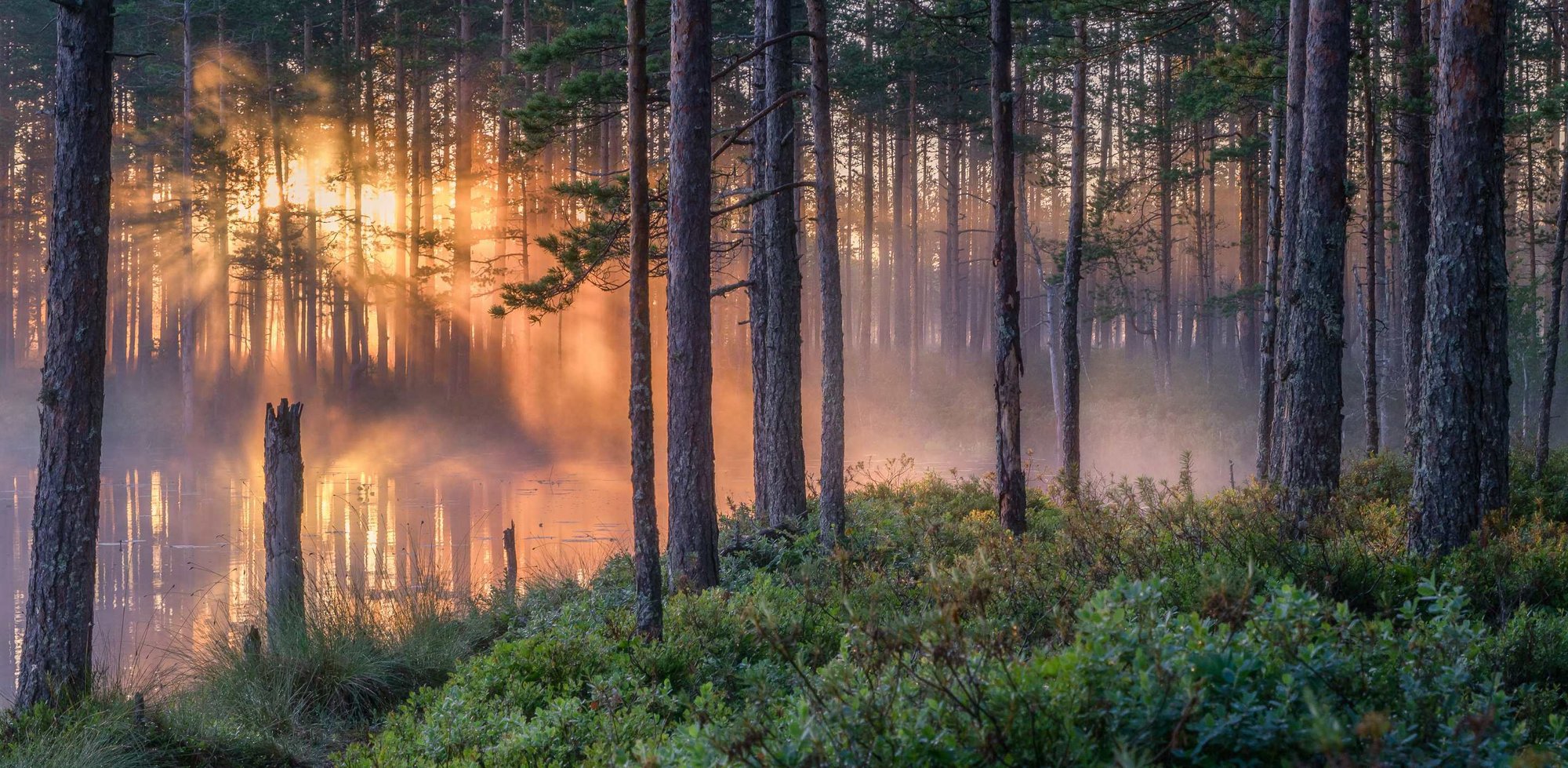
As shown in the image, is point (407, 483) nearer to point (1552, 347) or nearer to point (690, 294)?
point (690, 294)

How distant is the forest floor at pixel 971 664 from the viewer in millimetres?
2689

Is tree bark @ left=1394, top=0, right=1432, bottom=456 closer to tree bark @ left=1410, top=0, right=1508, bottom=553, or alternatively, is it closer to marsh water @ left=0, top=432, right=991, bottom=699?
tree bark @ left=1410, top=0, right=1508, bottom=553

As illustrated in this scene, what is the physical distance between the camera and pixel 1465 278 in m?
7.41

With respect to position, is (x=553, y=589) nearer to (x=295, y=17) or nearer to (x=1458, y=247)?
(x=1458, y=247)

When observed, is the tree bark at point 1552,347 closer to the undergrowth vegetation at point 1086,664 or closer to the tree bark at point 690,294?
the undergrowth vegetation at point 1086,664

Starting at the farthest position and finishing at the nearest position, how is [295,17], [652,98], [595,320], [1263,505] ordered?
[595,320], [295,17], [652,98], [1263,505]

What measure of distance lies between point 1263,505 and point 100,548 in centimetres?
1691

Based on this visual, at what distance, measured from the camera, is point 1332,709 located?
2730 millimetres

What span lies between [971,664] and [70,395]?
7122 mm

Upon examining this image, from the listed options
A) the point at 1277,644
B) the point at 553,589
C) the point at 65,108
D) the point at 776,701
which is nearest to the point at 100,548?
the point at 553,589

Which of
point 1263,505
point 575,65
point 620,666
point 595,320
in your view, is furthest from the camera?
point 595,320

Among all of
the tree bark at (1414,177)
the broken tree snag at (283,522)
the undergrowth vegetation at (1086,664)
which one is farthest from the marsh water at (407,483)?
the tree bark at (1414,177)

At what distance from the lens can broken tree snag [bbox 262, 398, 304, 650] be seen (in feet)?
26.3

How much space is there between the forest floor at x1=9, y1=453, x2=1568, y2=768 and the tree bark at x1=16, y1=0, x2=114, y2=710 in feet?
2.21
